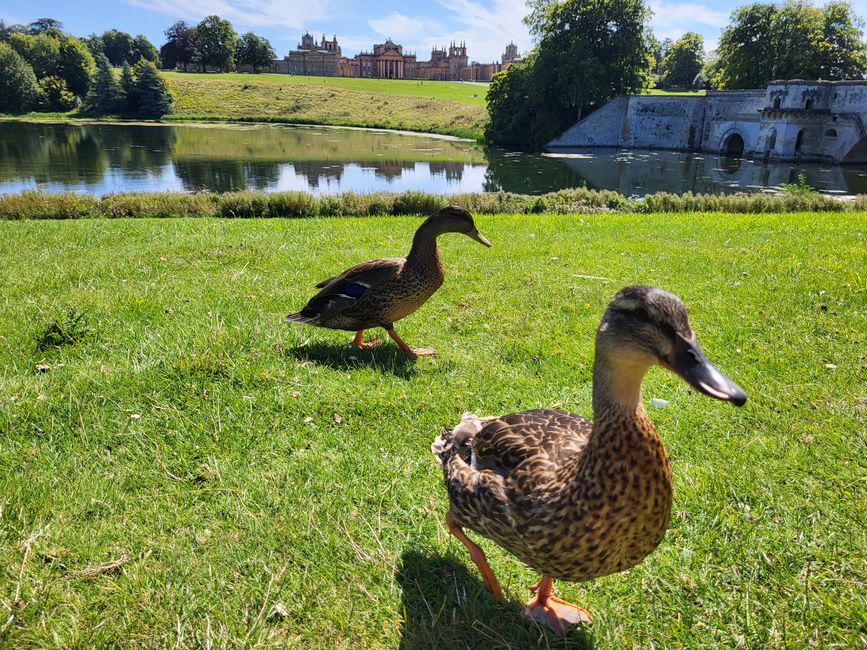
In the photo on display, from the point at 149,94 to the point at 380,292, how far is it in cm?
7294

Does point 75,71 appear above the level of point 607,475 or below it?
above

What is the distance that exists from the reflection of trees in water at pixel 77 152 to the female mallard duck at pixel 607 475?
25444 mm

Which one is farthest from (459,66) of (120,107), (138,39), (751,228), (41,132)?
(751,228)

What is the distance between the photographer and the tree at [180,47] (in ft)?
357

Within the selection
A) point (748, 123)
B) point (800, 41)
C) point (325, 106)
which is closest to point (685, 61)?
point (800, 41)

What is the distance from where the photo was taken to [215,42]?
353 feet

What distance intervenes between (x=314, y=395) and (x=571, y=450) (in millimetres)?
2261

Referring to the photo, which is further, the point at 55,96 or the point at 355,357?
the point at 55,96

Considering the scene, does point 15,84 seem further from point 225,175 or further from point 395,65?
point 395,65

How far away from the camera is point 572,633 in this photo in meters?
2.30

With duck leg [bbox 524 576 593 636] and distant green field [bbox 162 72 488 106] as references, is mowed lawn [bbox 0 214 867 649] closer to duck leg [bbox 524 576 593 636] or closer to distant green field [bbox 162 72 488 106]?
duck leg [bbox 524 576 593 636]

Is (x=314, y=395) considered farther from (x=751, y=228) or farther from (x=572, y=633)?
(x=751, y=228)

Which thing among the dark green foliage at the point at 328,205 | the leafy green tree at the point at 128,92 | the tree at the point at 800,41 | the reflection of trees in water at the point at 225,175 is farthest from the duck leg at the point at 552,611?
the leafy green tree at the point at 128,92

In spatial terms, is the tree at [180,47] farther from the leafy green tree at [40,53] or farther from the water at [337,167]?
the water at [337,167]
